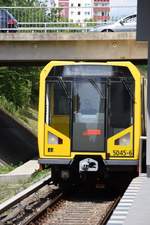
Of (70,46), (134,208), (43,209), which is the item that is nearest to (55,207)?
(43,209)

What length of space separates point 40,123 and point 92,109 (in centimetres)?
127

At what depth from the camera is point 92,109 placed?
15.8 metres

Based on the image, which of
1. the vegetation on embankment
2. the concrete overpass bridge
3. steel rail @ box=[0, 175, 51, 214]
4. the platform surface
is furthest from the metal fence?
the platform surface

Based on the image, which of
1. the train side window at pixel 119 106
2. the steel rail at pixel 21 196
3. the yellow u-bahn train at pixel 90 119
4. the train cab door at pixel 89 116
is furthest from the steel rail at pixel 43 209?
the train side window at pixel 119 106

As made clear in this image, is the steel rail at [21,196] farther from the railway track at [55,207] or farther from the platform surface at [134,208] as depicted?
the platform surface at [134,208]

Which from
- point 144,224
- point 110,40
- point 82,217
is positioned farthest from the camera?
point 110,40

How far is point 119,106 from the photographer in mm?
15766

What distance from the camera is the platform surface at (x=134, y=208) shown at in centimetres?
914

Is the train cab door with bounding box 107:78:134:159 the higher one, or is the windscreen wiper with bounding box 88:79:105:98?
the windscreen wiper with bounding box 88:79:105:98

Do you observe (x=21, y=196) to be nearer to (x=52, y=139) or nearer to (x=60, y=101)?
(x=52, y=139)

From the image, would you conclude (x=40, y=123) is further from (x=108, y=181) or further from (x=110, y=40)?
Result: (x=110, y=40)

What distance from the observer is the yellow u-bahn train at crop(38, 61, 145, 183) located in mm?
15570

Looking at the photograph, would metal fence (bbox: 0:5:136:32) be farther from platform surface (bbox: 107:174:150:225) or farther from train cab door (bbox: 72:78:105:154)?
platform surface (bbox: 107:174:150:225)

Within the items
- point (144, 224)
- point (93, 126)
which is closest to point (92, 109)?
point (93, 126)
